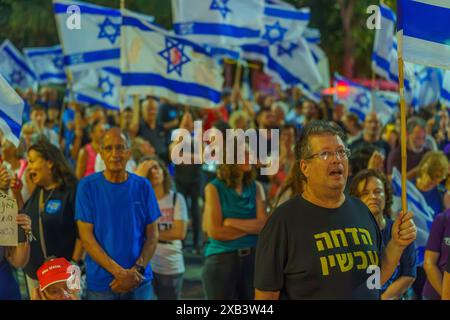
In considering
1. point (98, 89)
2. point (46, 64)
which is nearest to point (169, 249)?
point (98, 89)

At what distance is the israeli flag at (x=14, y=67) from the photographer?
1673 centimetres

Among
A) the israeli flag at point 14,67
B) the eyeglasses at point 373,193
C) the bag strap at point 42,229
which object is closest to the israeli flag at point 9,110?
the bag strap at point 42,229

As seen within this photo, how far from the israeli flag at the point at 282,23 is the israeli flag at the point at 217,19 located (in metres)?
2.03

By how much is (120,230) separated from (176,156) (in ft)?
15.9

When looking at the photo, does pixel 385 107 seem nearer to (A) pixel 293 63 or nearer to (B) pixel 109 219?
(A) pixel 293 63

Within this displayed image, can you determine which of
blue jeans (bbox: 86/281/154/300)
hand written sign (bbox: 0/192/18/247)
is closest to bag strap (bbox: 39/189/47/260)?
blue jeans (bbox: 86/281/154/300)

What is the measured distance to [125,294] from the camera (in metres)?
6.41

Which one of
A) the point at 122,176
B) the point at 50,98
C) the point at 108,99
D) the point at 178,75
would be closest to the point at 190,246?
the point at 178,75

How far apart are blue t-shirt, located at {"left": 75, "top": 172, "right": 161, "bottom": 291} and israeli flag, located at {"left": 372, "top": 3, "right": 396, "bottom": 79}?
6.98 m

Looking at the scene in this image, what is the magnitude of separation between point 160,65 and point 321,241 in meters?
6.84

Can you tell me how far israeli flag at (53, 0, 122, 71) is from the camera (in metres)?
12.1

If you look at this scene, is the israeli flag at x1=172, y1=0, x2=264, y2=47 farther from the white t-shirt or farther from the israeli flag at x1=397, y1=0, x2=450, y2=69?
the israeli flag at x1=397, y1=0, x2=450, y2=69
